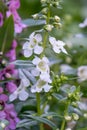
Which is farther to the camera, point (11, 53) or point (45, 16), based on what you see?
point (11, 53)

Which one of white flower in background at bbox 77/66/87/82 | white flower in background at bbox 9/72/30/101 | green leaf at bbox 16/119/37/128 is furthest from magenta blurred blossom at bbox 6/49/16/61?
white flower in background at bbox 77/66/87/82

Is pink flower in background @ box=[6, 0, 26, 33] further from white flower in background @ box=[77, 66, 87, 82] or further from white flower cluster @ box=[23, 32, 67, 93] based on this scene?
white flower in background @ box=[77, 66, 87, 82]

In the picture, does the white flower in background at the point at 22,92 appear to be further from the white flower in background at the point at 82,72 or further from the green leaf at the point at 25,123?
the white flower in background at the point at 82,72

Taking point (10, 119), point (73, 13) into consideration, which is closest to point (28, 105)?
point (10, 119)

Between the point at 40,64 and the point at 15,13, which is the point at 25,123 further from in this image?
the point at 15,13

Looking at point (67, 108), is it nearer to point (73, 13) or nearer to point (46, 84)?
point (46, 84)

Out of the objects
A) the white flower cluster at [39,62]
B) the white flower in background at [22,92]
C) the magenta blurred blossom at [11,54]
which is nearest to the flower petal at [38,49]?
the white flower cluster at [39,62]
